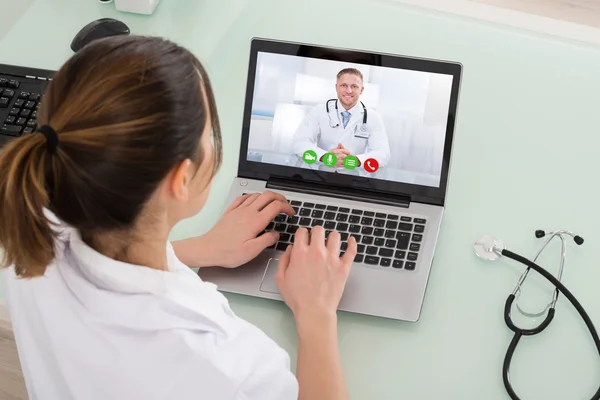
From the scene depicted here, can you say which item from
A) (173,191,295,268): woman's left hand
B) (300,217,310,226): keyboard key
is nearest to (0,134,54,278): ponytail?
(173,191,295,268): woman's left hand

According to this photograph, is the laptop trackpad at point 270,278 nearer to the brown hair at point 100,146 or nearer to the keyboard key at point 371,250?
the keyboard key at point 371,250

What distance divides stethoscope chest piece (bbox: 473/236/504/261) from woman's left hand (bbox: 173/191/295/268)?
266mm

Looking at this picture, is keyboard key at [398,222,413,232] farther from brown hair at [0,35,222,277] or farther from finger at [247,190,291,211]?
brown hair at [0,35,222,277]

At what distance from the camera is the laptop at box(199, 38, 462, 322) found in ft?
3.59

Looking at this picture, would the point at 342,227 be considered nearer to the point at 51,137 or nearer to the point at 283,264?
the point at 283,264

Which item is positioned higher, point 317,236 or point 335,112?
point 335,112

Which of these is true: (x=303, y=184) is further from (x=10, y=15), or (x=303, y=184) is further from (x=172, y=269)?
(x=10, y=15)

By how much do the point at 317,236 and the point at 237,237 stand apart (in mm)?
111

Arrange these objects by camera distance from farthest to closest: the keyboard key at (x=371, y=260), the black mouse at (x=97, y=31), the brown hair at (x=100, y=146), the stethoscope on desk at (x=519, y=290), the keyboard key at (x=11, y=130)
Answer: the black mouse at (x=97, y=31)
the keyboard key at (x=11, y=130)
the keyboard key at (x=371, y=260)
the stethoscope on desk at (x=519, y=290)
the brown hair at (x=100, y=146)

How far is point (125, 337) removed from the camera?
0.73m

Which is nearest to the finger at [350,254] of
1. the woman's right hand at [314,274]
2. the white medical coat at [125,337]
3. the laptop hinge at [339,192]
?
the woman's right hand at [314,274]

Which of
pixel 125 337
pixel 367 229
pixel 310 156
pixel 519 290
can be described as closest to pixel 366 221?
pixel 367 229

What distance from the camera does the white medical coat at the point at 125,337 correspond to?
73cm

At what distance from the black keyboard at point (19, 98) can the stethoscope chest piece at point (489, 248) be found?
69 centimetres
